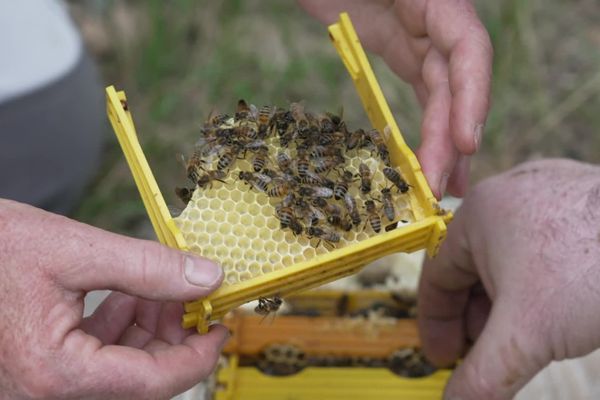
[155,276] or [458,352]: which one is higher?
[155,276]

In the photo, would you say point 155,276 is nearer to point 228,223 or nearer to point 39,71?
point 228,223

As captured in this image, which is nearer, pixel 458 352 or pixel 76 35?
pixel 458 352

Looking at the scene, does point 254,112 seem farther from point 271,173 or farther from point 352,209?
point 352,209

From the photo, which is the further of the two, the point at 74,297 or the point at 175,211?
the point at 175,211

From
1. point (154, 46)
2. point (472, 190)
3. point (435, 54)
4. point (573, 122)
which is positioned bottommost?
point (154, 46)

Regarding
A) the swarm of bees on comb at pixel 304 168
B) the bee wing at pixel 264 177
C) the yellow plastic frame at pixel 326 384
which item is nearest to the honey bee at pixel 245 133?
the swarm of bees on comb at pixel 304 168

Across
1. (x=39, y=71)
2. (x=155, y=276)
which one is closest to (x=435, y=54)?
(x=155, y=276)

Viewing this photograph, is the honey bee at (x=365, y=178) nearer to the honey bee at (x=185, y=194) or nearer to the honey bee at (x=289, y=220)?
the honey bee at (x=289, y=220)

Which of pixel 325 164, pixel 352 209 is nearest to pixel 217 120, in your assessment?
pixel 325 164
